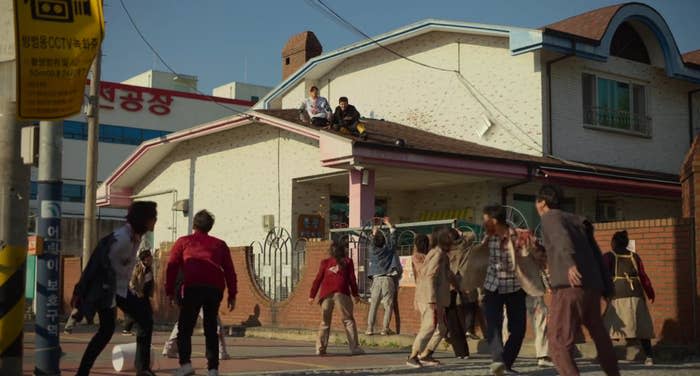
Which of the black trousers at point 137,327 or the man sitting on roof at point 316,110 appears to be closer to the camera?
the black trousers at point 137,327

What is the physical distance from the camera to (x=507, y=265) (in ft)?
33.2

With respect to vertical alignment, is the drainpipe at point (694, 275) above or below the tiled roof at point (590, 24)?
Result: below

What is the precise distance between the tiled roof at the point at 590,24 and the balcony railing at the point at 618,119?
6.38 ft

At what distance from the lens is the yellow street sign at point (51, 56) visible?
8.39 metres

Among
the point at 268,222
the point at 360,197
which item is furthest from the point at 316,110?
the point at 268,222

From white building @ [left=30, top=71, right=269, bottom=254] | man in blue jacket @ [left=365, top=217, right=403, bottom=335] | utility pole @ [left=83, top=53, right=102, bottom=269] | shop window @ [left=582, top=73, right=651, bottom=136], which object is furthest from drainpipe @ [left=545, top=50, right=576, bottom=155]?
white building @ [left=30, top=71, right=269, bottom=254]

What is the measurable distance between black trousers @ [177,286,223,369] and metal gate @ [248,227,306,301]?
29.3 ft

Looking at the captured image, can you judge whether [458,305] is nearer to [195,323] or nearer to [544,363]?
[544,363]

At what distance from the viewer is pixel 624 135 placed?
82.2 feet

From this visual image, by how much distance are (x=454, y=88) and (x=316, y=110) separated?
5.12 metres

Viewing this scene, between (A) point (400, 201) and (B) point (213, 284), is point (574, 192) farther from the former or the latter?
(B) point (213, 284)

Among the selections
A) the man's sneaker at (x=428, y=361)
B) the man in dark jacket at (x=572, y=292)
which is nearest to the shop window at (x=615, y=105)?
the man's sneaker at (x=428, y=361)

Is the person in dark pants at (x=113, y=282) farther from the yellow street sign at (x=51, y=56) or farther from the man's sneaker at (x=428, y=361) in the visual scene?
the man's sneaker at (x=428, y=361)

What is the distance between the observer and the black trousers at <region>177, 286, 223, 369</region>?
9.82 meters
